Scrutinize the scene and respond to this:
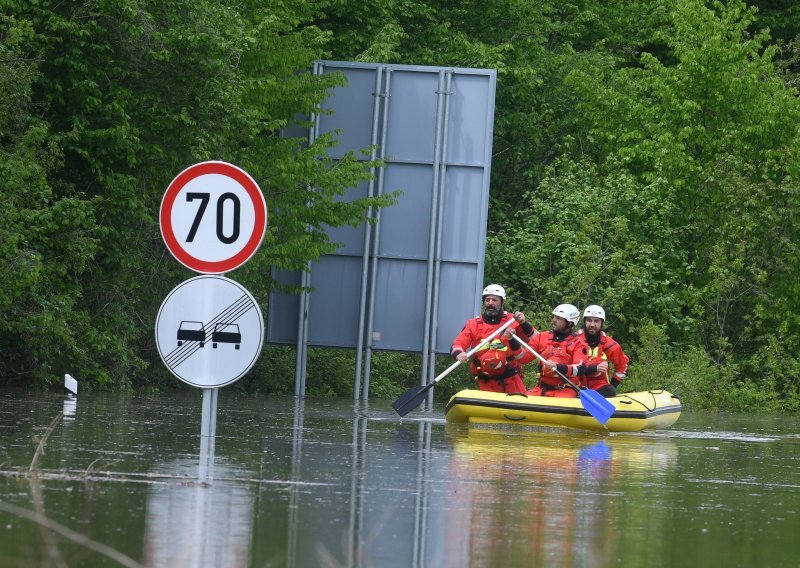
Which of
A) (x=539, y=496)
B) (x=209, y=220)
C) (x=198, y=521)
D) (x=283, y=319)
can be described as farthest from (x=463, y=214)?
(x=198, y=521)

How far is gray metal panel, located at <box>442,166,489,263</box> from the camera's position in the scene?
85.3ft

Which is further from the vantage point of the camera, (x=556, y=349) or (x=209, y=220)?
(x=556, y=349)

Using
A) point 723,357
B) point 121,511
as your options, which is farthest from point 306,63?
point 121,511

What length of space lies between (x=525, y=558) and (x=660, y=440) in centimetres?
986

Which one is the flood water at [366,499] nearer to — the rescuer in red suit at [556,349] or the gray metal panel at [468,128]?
the rescuer in red suit at [556,349]

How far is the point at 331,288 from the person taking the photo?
2644cm

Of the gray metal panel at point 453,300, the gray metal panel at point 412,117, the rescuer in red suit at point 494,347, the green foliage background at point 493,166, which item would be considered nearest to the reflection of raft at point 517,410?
the rescuer in red suit at point 494,347

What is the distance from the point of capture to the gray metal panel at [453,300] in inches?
1024

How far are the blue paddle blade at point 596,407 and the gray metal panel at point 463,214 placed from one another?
9240 millimetres

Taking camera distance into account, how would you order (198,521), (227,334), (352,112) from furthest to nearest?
(352,112) < (227,334) < (198,521)

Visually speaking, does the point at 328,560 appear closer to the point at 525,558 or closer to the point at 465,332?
the point at 525,558

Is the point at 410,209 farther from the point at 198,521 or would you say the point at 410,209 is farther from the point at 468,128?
the point at 198,521

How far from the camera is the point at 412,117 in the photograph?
85.9 ft

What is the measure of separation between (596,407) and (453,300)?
945cm
